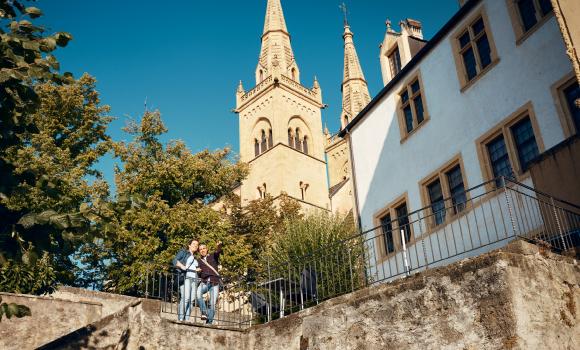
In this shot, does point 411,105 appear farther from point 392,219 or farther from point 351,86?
point 351,86

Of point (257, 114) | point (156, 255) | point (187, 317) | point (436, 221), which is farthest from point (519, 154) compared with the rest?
point (257, 114)

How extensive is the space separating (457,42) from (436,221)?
5.07 meters

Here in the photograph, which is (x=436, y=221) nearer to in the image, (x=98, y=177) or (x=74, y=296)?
(x=74, y=296)

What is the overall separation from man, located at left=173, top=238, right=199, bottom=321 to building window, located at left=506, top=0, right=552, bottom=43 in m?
9.11

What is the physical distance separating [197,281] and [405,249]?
177 inches

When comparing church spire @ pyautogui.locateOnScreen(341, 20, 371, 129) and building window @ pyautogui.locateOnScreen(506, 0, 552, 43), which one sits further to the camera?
church spire @ pyautogui.locateOnScreen(341, 20, 371, 129)

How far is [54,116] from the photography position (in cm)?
2536

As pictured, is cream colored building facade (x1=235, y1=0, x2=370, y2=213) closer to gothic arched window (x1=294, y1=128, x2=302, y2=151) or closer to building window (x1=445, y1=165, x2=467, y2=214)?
gothic arched window (x1=294, y1=128, x2=302, y2=151)

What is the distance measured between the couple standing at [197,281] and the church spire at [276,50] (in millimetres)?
47012

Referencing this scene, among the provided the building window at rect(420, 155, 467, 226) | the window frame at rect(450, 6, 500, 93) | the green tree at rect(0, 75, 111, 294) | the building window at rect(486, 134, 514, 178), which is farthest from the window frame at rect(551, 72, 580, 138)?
the green tree at rect(0, 75, 111, 294)

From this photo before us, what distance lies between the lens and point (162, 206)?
1033 inches

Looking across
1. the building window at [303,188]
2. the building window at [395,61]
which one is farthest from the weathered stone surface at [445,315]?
the building window at [303,188]

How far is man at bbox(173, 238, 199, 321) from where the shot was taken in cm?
1126

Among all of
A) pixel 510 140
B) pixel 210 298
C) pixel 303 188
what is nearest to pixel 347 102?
pixel 303 188
